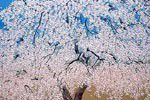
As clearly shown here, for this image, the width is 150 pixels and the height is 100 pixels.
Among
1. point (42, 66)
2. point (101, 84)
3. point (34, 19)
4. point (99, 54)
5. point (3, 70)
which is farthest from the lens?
point (101, 84)

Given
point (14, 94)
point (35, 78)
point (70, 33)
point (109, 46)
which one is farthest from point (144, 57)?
point (14, 94)

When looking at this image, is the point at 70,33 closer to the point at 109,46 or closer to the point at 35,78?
the point at 109,46

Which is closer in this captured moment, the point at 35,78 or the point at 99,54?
the point at 99,54

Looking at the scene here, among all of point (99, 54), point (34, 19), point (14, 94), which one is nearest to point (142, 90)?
point (99, 54)

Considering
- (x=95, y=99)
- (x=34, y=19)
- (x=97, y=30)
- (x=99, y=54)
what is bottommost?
(x=95, y=99)

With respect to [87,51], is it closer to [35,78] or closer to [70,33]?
[70,33]

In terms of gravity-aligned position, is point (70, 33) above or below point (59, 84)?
above

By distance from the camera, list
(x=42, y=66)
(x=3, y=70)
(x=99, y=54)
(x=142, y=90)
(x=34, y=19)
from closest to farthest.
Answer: (x=34, y=19) < (x=99, y=54) < (x=42, y=66) < (x=3, y=70) < (x=142, y=90)

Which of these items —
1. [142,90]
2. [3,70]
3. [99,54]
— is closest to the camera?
[99,54]

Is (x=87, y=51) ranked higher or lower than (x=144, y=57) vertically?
higher
